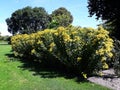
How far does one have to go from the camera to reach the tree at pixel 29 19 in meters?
84.5

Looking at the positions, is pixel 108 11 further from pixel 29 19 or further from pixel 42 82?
pixel 29 19

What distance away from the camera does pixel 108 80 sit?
1164 centimetres

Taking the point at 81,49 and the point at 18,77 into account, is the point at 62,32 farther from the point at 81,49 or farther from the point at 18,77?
the point at 18,77

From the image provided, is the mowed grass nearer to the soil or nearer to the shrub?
the soil

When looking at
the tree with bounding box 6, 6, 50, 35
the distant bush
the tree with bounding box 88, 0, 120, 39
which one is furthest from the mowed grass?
the tree with bounding box 6, 6, 50, 35

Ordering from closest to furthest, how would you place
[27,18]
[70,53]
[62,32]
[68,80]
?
[68,80]
[70,53]
[62,32]
[27,18]

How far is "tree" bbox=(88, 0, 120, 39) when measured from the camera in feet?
73.7

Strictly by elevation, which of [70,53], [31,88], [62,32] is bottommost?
[31,88]

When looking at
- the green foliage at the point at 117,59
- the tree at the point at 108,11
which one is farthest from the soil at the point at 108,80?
the tree at the point at 108,11

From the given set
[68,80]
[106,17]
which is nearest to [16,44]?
[106,17]

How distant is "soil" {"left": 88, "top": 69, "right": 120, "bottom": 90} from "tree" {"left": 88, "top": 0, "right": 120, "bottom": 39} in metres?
10.3

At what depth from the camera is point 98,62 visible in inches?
482

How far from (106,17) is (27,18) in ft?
205

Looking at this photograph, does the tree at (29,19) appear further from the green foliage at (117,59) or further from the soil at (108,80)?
the soil at (108,80)
